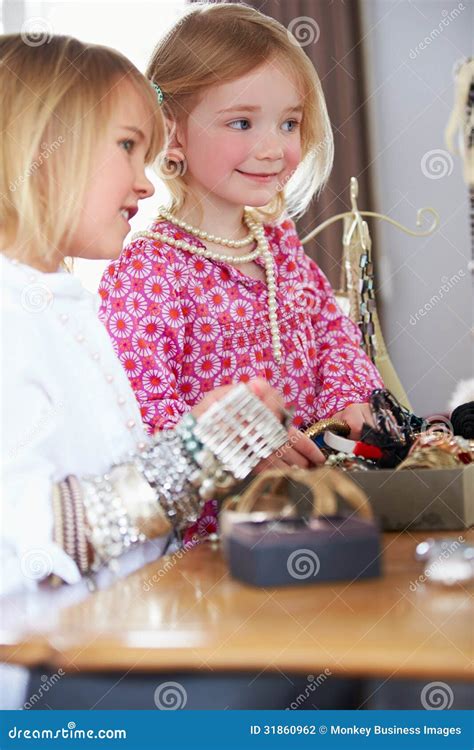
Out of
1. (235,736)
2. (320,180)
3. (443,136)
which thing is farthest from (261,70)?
(443,136)

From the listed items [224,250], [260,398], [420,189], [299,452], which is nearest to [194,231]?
[224,250]

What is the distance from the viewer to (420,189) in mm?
3287

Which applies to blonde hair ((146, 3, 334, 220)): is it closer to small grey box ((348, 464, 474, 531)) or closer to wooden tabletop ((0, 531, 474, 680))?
small grey box ((348, 464, 474, 531))

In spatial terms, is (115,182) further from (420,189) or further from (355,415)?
(420,189)

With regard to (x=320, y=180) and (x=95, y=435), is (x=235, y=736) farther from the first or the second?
(x=320, y=180)

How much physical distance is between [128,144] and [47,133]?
0.30ft

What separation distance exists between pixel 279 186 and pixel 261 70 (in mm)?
154

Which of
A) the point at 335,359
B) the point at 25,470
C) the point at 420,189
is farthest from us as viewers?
the point at 420,189

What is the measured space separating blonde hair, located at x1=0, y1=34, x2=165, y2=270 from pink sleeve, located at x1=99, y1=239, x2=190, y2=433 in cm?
28

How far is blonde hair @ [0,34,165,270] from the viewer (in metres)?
0.79

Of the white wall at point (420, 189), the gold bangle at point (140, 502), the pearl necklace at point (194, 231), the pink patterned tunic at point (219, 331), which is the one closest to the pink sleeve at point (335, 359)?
the pink patterned tunic at point (219, 331)

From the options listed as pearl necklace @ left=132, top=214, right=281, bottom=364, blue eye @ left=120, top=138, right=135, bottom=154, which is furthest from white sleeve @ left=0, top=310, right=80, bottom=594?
pearl necklace @ left=132, top=214, right=281, bottom=364

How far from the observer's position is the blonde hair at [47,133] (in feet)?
2.59

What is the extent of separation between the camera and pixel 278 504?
2.57 ft
